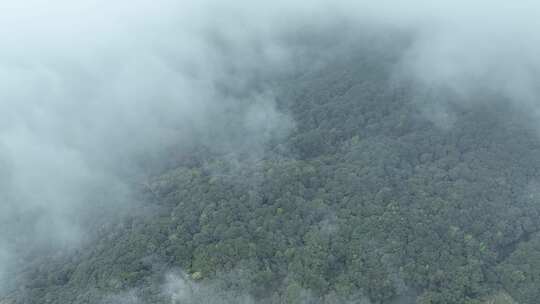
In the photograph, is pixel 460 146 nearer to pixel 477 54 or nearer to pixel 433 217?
pixel 433 217

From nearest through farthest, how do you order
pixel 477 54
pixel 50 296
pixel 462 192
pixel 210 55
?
pixel 50 296 < pixel 462 192 < pixel 477 54 < pixel 210 55

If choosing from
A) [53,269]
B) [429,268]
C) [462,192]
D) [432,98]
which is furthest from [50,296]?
[432,98]

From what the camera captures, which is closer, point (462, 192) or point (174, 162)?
point (462, 192)
